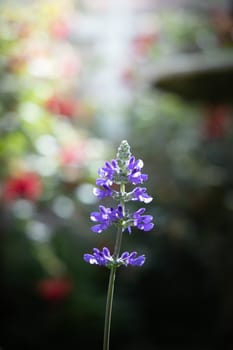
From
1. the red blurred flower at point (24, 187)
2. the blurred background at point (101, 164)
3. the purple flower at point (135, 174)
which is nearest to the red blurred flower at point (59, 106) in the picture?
Result: the blurred background at point (101, 164)

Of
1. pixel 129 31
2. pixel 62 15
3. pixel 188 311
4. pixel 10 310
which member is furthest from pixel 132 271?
pixel 129 31

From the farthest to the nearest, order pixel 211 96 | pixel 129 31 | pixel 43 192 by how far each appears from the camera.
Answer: pixel 129 31
pixel 211 96
pixel 43 192

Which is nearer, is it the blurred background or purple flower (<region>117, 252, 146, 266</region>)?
purple flower (<region>117, 252, 146, 266</region>)

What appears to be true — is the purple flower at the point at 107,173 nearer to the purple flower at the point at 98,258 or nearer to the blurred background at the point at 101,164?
the purple flower at the point at 98,258

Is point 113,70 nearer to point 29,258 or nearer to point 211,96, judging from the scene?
point 211,96

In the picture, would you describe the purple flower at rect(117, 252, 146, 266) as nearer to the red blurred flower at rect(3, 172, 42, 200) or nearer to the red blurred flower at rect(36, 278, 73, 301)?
the red blurred flower at rect(3, 172, 42, 200)

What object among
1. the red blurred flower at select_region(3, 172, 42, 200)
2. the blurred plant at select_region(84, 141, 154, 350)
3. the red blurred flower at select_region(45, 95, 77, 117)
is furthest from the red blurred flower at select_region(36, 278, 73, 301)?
the blurred plant at select_region(84, 141, 154, 350)
